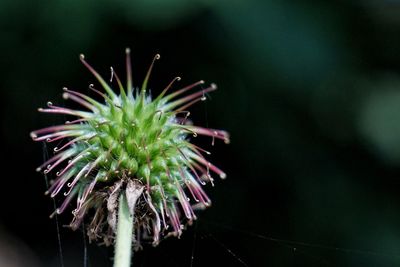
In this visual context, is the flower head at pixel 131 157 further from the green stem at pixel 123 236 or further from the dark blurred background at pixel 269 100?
the dark blurred background at pixel 269 100

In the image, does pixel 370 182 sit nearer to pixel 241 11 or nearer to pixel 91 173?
pixel 241 11

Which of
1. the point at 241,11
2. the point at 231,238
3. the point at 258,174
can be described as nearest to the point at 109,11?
the point at 241,11

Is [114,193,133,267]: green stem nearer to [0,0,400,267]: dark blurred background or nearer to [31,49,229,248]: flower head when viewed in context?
[31,49,229,248]: flower head

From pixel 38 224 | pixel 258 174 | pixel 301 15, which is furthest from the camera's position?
pixel 38 224

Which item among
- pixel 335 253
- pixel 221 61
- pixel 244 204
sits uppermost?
pixel 221 61

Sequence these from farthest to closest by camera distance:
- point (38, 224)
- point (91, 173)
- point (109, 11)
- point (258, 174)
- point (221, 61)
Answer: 1. point (38, 224)
2. point (258, 174)
3. point (221, 61)
4. point (109, 11)
5. point (91, 173)

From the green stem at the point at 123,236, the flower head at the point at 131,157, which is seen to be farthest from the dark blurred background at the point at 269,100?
the green stem at the point at 123,236

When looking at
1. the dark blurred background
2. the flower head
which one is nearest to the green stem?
the flower head
